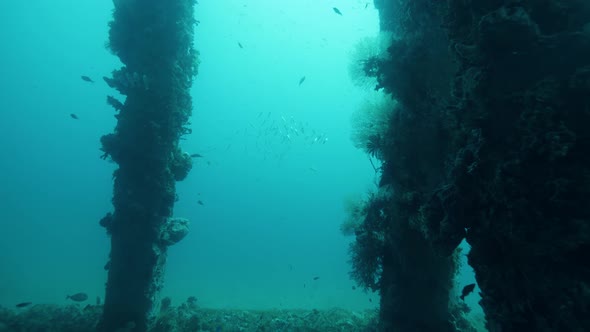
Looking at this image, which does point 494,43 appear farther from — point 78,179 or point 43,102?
point 43,102

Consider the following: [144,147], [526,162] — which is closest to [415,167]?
[526,162]

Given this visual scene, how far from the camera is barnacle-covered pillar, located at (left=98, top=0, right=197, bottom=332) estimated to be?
437 inches

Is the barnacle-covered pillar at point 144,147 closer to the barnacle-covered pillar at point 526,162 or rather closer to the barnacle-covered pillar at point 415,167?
the barnacle-covered pillar at point 415,167

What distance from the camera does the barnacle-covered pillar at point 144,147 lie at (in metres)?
11.1

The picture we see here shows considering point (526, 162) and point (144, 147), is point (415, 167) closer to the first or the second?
point (526, 162)

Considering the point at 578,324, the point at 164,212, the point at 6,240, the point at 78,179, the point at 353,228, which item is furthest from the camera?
the point at 78,179

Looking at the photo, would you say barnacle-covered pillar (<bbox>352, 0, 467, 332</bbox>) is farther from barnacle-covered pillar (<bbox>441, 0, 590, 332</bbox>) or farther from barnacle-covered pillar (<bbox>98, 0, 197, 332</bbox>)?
barnacle-covered pillar (<bbox>98, 0, 197, 332</bbox>)

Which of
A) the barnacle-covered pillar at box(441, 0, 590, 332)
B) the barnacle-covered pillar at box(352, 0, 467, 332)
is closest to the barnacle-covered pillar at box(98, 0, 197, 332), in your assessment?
the barnacle-covered pillar at box(352, 0, 467, 332)

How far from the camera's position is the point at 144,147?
1175 centimetres

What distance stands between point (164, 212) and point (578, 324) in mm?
11857

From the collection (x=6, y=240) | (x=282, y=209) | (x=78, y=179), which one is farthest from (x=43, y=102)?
(x=282, y=209)

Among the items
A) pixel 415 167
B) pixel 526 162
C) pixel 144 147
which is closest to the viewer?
pixel 526 162

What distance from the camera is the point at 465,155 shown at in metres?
4.66

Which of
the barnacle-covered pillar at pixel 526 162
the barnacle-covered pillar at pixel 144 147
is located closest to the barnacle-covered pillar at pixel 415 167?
the barnacle-covered pillar at pixel 526 162
